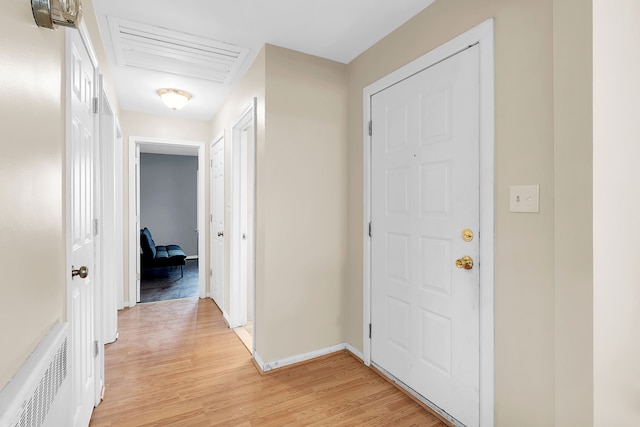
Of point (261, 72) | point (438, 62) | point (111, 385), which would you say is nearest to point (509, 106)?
point (438, 62)

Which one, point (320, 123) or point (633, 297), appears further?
point (320, 123)

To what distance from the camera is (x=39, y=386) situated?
884mm

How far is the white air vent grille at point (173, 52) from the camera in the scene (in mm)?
2182

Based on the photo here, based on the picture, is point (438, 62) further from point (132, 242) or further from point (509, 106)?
point (132, 242)

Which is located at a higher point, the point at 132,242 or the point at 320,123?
the point at 320,123

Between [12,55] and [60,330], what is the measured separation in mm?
889

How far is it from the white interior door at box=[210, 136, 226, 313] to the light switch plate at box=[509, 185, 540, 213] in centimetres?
288

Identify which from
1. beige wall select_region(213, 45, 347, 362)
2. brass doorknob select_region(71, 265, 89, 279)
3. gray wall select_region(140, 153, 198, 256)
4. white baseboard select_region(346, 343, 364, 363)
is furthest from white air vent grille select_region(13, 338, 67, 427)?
Answer: gray wall select_region(140, 153, 198, 256)

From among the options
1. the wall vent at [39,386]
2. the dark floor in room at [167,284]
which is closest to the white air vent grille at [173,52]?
the wall vent at [39,386]

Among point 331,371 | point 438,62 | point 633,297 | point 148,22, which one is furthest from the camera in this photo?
point 331,371

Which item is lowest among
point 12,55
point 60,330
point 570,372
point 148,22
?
point 570,372

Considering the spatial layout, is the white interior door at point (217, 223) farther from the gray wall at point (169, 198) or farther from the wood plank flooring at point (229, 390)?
the gray wall at point (169, 198)

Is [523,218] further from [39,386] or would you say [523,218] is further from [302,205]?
[39,386]

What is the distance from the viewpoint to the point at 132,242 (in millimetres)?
3875
